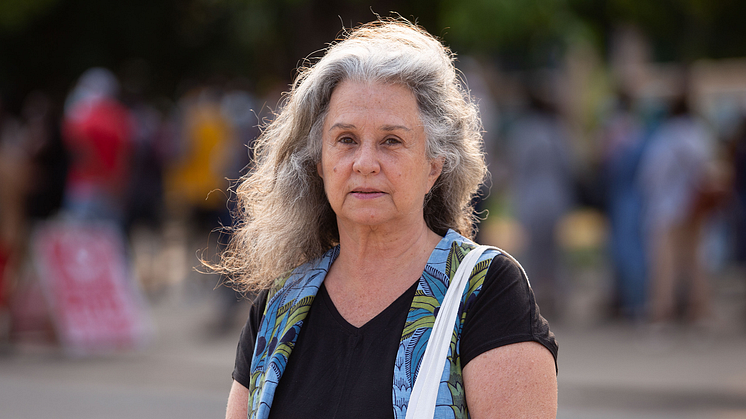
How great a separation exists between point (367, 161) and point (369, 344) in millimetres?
455

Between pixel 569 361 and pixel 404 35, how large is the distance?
542 centimetres

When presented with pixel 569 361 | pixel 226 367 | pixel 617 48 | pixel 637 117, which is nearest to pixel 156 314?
pixel 226 367

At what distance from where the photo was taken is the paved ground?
6141 mm

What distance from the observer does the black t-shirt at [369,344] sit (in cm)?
196

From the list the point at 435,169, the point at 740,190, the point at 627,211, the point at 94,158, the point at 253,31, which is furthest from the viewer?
the point at 253,31

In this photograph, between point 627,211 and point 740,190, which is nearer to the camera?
point 627,211

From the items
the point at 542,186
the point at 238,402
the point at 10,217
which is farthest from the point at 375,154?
the point at 10,217

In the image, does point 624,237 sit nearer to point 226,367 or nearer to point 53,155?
point 226,367

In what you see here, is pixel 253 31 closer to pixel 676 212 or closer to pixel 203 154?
pixel 203 154

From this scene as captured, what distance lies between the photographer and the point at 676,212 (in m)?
7.57

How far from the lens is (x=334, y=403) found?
6.79 ft

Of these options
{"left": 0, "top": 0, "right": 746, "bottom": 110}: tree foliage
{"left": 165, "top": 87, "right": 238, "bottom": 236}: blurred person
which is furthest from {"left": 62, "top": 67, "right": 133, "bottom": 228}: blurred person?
{"left": 0, "top": 0, "right": 746, "bottom": 110}: tree foliage

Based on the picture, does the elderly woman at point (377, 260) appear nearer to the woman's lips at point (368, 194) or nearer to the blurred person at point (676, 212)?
the woman's lips at point (368, 194)

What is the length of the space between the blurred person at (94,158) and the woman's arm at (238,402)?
653cm
